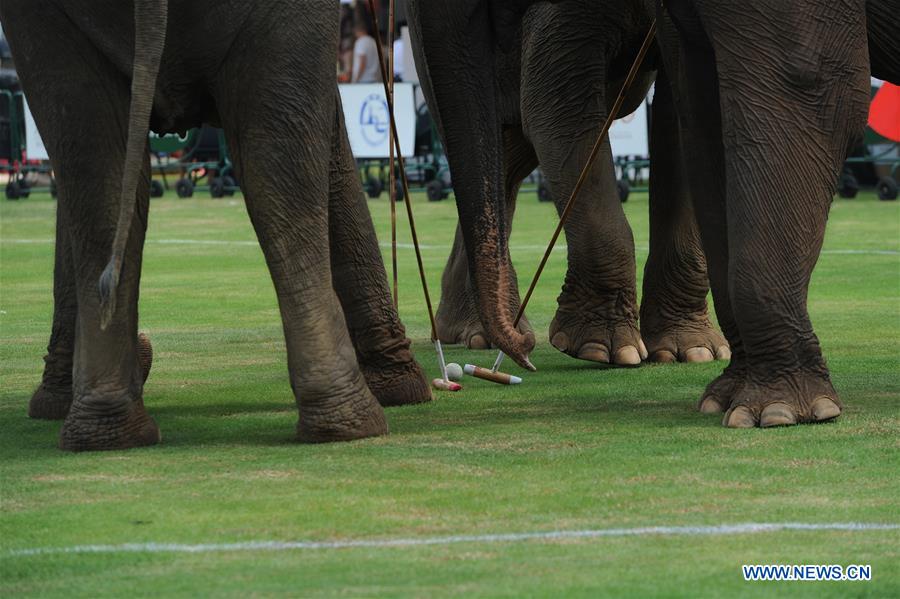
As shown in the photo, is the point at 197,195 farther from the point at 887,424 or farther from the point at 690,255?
the point at 887,424

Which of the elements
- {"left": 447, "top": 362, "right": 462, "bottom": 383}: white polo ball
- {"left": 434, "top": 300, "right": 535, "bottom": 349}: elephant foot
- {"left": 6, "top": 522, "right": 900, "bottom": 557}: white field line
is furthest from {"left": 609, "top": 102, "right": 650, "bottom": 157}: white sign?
{"left": 6, "top": 522, "right": 900, "bottom": 557}: white field line

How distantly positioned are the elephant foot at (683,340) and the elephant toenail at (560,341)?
39 centimetres

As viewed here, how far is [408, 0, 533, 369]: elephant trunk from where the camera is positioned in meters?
6.38

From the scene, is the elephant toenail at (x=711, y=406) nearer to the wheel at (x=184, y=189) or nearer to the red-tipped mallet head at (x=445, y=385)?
the red-tipped mallet head at (x=445, y=385)

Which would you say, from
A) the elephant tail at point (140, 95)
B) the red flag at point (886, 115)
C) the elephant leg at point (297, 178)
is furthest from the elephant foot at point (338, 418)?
the red flag at point (886, 115)

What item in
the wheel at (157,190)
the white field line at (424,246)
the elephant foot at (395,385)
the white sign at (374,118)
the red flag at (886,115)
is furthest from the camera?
the wheel at (157,190)

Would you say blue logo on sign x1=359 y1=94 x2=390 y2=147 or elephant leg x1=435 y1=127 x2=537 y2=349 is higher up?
blue logo on sign x1=359 y1=94 x2=390 y2=147

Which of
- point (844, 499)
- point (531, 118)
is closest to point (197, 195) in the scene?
point (531, 118)

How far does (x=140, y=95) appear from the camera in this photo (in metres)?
5.57

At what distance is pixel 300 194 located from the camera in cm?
602

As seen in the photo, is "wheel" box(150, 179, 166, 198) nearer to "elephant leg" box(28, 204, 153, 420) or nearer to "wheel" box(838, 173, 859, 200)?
"wheel" box(838, 173, 859, 200)

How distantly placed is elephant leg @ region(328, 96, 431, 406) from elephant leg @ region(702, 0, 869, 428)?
1371mm

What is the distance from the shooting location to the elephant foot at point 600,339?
8438mm

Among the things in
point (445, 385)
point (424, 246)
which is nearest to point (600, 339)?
point (445, 385)
